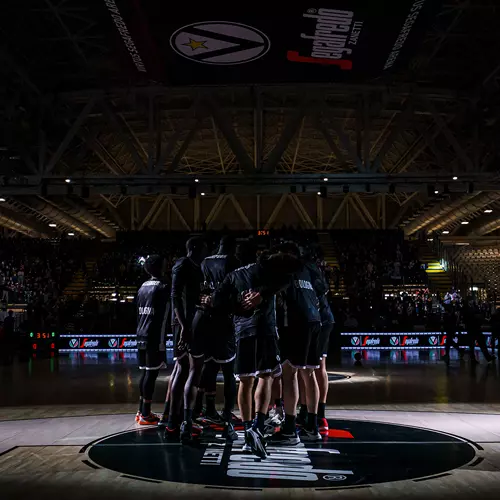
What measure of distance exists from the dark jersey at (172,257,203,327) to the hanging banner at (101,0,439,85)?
3285 millimetres

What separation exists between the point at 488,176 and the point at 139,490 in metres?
16.6

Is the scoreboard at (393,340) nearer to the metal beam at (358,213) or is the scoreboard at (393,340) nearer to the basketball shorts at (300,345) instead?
the basketball shorts at (300,345)

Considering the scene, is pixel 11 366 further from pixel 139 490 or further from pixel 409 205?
pixel 409 205

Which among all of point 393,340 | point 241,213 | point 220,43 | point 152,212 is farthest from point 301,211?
point 220,43

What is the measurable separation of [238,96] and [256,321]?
58.3 ft

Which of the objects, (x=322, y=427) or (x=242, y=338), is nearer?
(x=242, y=338)

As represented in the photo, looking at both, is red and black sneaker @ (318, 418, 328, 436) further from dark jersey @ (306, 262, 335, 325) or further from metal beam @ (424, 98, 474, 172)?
metal beam @ (424, 98, 474, 172)

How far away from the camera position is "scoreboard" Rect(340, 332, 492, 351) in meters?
21.7

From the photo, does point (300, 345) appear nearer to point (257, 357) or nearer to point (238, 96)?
point (257, 357)

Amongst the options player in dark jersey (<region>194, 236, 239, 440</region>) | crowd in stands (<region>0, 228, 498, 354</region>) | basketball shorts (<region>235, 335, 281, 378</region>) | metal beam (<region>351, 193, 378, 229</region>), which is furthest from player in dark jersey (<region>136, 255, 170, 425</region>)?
metal beam (<region>351, 193, 378, 229</region>)

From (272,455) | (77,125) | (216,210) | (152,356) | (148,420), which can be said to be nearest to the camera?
(272,455)

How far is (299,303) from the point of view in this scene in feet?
22.5

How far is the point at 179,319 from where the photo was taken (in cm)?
688

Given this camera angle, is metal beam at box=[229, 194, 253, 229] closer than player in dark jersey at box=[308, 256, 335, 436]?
No
